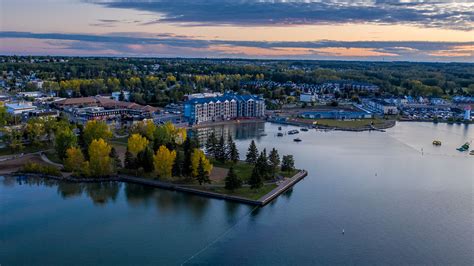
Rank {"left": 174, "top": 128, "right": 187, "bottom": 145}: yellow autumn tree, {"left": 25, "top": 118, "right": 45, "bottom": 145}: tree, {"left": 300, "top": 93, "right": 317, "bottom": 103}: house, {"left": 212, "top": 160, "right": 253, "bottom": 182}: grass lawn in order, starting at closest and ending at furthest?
{"left": 212, "top": 160, "right": 253, "bottom": 182}: grass lawn → {"left": 25, "top": 118, "right": 45, "bottom": 145}: tree → {"left": 174, "top": 128, "right": 187, "bottom": 145}: yellow autumn tree → {"left": 300, "top": 93, "right": 317, "bottom": 103}: house

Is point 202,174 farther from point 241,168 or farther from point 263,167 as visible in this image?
point 241,168

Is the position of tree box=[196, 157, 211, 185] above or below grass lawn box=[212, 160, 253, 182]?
above

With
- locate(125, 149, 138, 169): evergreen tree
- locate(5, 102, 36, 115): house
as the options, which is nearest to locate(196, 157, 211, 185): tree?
locate(125, 149, 138, 169): evergreen tree

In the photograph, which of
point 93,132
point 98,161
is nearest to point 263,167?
point 98,161

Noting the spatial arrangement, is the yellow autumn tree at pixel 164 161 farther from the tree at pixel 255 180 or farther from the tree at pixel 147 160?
the tree at pixel 255 180

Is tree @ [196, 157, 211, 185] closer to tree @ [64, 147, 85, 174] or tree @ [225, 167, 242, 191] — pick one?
tree @ [225, 167, 242, 191]

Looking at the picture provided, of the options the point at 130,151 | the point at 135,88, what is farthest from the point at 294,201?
the point at 135,88
